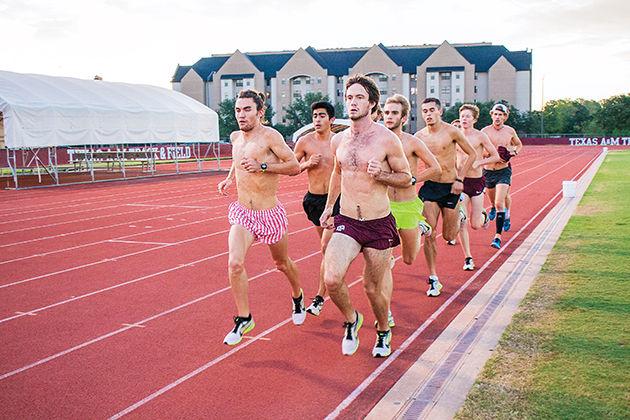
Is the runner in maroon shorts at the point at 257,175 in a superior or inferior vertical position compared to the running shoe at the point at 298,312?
superior

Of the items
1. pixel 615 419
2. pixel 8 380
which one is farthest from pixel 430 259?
pixel 8 380

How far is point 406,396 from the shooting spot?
479cm

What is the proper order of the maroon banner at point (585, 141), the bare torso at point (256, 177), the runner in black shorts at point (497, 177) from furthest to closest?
the maroon banner at point (585, 141) < the runner in black shorts at point (497, 177) < the bare torso at point (256, 177)

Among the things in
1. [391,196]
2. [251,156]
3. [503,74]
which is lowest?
A: [391,196]

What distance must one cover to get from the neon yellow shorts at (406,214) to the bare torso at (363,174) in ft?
3.99

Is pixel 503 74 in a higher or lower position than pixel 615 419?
higher

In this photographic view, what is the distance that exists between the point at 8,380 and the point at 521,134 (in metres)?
78.8

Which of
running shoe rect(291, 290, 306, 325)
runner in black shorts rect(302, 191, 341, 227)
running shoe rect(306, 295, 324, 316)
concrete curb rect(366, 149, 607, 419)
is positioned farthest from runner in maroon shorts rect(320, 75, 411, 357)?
runner in black shorts rect(302, 191, 341, 227)

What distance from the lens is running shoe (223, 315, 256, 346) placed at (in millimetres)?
5902

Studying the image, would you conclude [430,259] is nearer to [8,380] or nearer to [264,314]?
[264,314]

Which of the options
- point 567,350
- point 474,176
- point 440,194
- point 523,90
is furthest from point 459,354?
point 523,90

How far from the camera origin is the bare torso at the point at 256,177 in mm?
6379

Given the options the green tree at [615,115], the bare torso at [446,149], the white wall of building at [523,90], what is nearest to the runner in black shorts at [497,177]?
the bare torso at [446,149]

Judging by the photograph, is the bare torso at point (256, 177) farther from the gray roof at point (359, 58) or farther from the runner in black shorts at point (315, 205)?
the gray roof at point (359, 58)
